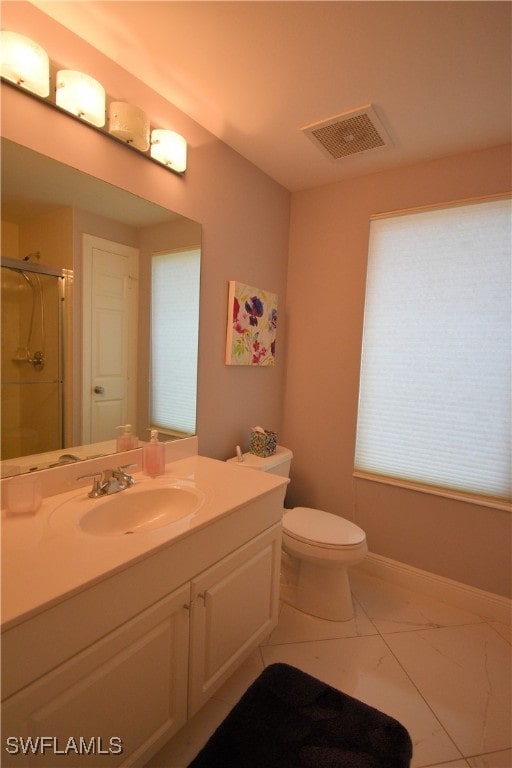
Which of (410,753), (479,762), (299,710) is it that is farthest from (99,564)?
(479,762)

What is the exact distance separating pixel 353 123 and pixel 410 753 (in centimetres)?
250

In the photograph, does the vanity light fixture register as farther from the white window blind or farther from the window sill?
the window sill

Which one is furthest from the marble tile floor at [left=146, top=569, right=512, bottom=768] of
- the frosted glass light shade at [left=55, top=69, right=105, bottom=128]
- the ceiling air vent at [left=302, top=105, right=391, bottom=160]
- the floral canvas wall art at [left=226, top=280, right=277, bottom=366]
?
the ceiling air vent at [left=302, top=105, right=391, bottom=160]

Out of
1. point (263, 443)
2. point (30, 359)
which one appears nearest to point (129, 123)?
point (30, 359)

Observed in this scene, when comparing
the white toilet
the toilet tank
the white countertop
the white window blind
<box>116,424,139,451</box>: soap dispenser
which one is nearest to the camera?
the white countertop

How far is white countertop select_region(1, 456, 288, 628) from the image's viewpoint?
73 centimetres

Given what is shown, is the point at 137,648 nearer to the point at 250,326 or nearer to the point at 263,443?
the point at 263,443

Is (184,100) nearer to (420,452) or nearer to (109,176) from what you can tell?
(109,176)

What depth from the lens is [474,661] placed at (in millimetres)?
1626

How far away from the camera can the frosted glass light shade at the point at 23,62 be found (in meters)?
1.03

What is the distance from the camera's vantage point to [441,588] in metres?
2.02

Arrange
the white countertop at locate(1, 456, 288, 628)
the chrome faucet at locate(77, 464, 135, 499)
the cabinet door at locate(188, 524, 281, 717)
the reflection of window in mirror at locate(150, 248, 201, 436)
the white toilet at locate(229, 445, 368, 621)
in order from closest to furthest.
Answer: the white countertop at locate(1, 456, 288, 628)
the cabinet door at locate(188, 524, 281, 717)
the chrome faucet at locate(77, 464, 135, 499)
the reflection of window in mirror at locate(150, 248, 201, 436)
the white toilet at locate(229, 445, 368, 621)

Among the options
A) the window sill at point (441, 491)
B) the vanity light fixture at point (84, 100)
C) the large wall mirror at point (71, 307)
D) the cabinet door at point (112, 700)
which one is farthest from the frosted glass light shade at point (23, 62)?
the window sill at point (441, 491)

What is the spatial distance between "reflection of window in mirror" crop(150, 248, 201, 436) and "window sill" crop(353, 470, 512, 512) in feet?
3.83
